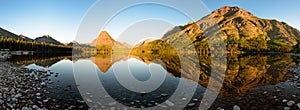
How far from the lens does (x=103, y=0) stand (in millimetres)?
13055

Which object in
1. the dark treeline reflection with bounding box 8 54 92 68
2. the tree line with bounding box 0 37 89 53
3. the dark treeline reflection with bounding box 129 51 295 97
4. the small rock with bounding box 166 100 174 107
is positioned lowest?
the small rock with bounding box 166 100 174 107

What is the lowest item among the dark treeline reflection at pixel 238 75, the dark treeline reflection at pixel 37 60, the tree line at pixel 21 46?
the dark treeline reflection at pixel 238 75

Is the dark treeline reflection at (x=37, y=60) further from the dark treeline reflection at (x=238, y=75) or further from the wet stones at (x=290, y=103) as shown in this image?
the wet stones at (x=290, y=103)

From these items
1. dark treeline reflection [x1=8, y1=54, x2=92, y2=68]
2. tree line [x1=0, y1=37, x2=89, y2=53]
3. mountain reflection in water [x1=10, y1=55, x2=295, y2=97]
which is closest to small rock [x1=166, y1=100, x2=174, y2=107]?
mountain reflection in water [x1=10, y1=55, x2=295, y2=97]

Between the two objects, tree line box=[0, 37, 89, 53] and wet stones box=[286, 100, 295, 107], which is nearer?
wet stones box=[286, 100, 295, 107]

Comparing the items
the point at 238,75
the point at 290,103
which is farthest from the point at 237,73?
the point at 290,103

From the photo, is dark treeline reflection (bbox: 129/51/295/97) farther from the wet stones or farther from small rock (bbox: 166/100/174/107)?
small rock (bbox: 166/100/174/107)

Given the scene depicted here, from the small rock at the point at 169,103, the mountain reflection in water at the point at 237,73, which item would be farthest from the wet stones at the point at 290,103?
the small rock at the point at 169,103

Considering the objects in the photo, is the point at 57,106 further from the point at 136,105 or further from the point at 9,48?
the point at 9,48

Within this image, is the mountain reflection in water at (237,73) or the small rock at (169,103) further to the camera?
the mountain reflection in water at (237,73)

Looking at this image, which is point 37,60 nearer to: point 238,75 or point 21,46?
point 238,75

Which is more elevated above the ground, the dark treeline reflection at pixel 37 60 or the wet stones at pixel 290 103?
the dark treeline reflection at pixel 37 60

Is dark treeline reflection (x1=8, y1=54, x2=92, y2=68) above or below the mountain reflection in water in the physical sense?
above

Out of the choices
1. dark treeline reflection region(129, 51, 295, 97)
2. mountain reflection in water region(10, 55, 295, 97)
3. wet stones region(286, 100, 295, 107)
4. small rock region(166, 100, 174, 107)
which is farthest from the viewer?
mountain reflection in water region(10, 55, 295, 97)
